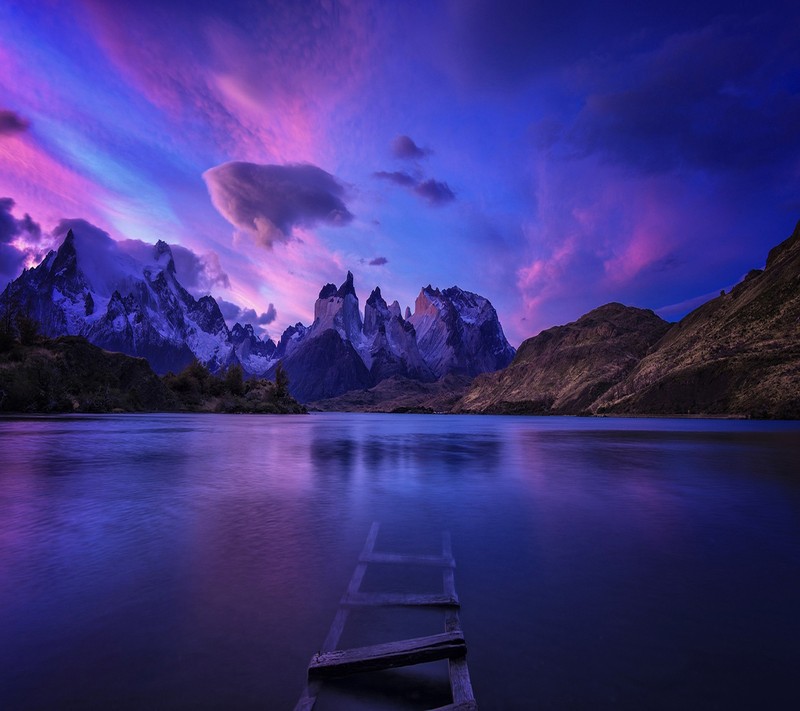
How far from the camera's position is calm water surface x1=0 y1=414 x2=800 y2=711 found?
5.75 meters

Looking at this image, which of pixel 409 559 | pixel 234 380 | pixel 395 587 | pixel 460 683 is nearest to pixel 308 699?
pixel 460 683

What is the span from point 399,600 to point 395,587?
2.85ft

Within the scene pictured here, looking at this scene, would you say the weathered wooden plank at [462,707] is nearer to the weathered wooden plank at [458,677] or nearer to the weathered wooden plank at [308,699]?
the weathered wooden plank at [458,677]

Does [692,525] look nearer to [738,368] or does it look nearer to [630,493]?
[630,493]

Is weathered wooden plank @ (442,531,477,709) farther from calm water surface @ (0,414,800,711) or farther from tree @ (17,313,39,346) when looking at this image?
tree @ (17,313,39,346)

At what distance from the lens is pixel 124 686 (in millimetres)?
5688

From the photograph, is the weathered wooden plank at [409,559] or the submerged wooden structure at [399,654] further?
the weathered wooden plank at [409,559]

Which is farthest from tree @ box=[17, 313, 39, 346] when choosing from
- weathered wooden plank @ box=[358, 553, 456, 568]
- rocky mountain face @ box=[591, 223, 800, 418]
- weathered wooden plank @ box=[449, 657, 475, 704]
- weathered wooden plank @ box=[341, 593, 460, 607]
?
rocky mountain face @ box=[591, 223, 800, 418]

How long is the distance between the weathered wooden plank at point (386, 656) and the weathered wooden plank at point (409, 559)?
16.0 feet

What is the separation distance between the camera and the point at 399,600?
844 cm

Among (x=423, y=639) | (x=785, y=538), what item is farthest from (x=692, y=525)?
(x=423, y=639)

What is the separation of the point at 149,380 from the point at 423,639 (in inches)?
6224

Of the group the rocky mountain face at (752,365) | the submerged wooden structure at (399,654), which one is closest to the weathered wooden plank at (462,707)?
the submerged wooden structure at (399,654)

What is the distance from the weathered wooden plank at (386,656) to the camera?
221 inches
